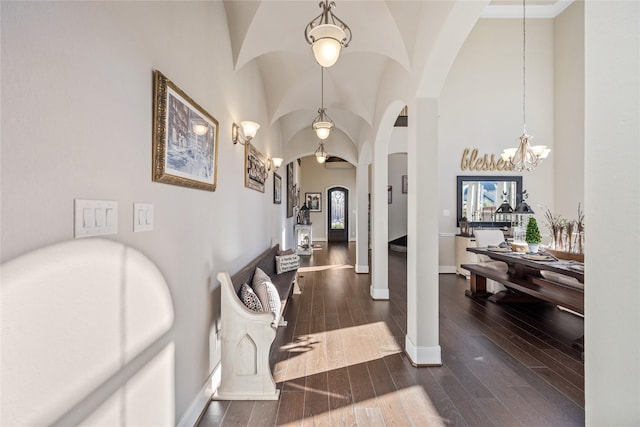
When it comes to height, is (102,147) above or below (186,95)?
below

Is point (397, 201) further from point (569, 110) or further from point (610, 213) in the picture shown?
point (610, 213)

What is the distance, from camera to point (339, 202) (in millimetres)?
12719

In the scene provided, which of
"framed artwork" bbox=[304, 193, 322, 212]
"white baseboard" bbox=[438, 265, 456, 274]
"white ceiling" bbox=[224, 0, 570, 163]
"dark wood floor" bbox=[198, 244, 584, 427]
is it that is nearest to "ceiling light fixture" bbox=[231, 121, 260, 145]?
"white ceiling" bbox=[224, 0, 570, 163]

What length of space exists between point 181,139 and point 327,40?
1.09 m

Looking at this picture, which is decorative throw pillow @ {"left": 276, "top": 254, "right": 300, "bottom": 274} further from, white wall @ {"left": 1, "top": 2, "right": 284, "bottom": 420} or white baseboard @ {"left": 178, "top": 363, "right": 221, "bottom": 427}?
white baseboard @ {"left": 178, "top": 363, "right": 221, "bottom": 427}

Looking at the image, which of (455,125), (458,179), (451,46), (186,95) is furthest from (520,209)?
(186,95)

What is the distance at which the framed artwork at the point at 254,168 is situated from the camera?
10.3 ft

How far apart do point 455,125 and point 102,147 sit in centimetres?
659

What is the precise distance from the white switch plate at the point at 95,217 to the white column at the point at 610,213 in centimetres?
153

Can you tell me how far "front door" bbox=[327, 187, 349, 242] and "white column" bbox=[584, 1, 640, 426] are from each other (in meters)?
11.9

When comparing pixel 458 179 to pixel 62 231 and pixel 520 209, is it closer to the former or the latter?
pixel 520 209

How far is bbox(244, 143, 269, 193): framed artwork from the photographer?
123 inches

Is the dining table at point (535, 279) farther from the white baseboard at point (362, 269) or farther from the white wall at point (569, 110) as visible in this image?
the white wall at point (569, 110)

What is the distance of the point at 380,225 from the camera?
460cm
